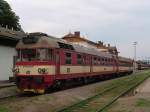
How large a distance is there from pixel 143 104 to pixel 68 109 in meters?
3.35

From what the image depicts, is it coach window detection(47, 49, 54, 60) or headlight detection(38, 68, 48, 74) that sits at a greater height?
coach window detection(47, 49, 54, 60)

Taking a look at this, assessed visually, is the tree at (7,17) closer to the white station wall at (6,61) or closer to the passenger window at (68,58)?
the white station wall at (6,61)

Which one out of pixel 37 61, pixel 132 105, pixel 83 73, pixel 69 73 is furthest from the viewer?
pixel 83 73

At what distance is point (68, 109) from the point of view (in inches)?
556

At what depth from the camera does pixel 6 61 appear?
30.2m

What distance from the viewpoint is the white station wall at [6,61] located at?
2934 centimetres

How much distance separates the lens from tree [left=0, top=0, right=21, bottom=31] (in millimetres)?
64875

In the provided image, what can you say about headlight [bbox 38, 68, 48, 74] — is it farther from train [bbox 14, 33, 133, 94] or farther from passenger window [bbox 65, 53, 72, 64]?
passenger window [bbox 65, 53, 72, 64]

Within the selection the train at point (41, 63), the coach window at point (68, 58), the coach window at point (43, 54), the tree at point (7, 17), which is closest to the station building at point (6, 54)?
the coach window at point (68, 58)

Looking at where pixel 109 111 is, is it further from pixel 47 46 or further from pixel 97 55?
pixel 97 55

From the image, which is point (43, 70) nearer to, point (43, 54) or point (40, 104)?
point (43, 54)

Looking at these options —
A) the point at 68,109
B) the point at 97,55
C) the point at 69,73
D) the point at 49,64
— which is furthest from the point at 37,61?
the point at 97,55

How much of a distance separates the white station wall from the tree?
34.1 metres

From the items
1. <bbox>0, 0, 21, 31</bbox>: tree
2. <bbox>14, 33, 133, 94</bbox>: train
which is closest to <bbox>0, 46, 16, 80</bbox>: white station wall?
<bbox>14, 33, 133, 94</bbox>: train
